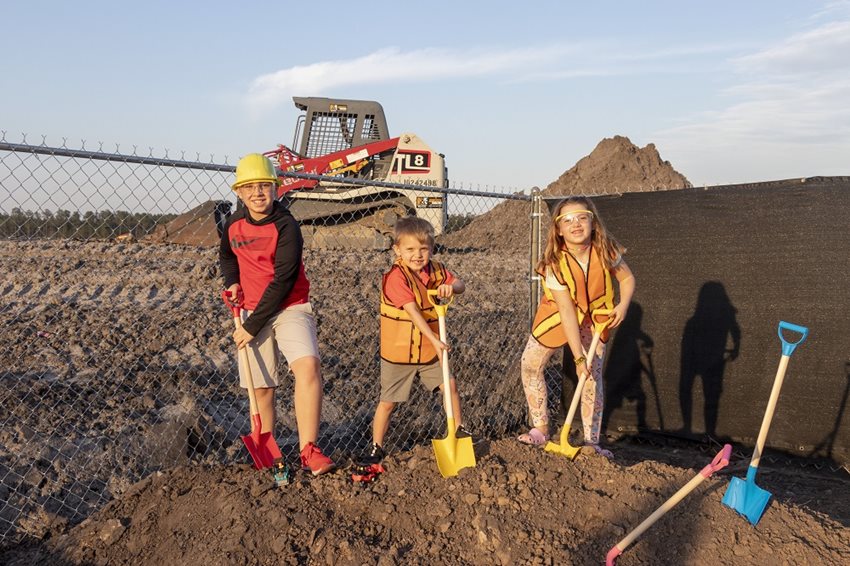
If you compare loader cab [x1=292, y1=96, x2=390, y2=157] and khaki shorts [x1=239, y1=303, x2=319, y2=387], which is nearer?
khaki shorts [x1=239, y1=303, x2=319, y2=387]

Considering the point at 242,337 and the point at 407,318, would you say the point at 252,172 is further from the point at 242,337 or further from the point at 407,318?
the point at 407,318

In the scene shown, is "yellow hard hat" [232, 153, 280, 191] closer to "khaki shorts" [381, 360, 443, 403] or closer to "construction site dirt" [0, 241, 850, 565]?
"khaki shorts" [381, 360, 443, 403]

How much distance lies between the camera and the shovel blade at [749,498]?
3197 millimetres

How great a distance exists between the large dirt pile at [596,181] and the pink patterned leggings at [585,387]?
54.8 feet

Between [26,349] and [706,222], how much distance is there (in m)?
5.40

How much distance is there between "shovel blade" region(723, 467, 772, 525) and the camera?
3197 millimetres

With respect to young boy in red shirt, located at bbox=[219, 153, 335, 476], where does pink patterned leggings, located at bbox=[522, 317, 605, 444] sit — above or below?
below

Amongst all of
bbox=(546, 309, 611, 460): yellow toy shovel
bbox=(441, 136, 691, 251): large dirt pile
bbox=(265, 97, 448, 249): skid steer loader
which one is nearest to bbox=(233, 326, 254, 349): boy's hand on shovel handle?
bbox=(546, 309, 611, 460): yellow toy shovel

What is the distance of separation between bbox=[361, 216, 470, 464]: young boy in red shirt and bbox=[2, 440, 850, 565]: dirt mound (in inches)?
22.3

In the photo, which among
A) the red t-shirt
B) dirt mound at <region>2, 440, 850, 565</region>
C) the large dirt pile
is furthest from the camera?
the large dirt pile

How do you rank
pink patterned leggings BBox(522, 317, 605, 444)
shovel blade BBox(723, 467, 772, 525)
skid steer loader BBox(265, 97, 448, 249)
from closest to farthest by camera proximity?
1. shovel blade BBox(723, 467, 772, 525)
2. pink patterned leggings BBox(522, 317, 605, 444)
3. skid steer loader BBox(265, 97, 448, 249)

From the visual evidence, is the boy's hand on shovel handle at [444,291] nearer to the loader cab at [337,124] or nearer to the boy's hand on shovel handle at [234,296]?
the boy's hand on shovel handle at [234,296]

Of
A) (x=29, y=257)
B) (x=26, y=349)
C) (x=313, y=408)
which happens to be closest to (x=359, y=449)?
(x=313, y=408)

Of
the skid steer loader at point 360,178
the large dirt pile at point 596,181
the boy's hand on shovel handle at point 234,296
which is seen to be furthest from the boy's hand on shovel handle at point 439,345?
the large dirt pile at point 596,181
